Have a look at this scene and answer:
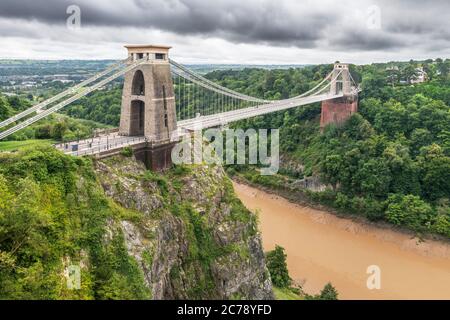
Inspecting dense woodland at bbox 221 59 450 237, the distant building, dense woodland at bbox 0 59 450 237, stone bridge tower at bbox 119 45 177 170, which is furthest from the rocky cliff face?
the distant building

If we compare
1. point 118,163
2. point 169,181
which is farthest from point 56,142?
point 169,181

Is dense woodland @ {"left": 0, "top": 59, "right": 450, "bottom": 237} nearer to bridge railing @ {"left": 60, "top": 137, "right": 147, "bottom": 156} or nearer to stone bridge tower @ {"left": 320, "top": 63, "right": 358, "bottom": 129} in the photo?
stone bridge tower @ {"left": 320, "top": 63, "right": 358, "bottom": 129}

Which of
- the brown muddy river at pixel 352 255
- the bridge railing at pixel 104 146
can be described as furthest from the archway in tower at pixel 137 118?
the brown muddy river at pixel 352 255

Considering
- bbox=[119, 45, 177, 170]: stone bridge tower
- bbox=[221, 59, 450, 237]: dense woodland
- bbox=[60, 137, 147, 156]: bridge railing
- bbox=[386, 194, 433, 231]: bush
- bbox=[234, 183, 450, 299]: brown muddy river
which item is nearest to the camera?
bbox=[60, 137, 147, 156]: bridge railing

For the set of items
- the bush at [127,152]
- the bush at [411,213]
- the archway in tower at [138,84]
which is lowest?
the bush at [411,213]

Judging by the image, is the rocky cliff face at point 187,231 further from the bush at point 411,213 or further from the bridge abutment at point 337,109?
the bridge abutment at point 337,109

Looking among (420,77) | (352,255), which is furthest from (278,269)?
(420,77)

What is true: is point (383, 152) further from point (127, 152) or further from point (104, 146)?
point (104, 146)

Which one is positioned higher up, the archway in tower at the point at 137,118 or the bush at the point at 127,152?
the archway in tower at the point at 137,118

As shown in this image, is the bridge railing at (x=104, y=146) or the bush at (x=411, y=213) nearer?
the bridge railing at (x=104, y=146)
